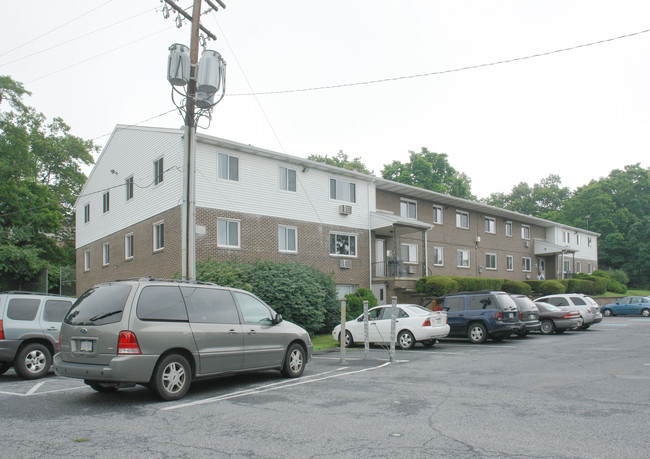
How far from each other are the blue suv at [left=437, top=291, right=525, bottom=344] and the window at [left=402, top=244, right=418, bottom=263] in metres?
11.6

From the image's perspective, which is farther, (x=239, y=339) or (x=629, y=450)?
(x=239, y=339)

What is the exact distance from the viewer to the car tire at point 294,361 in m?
9.85

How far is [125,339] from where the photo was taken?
286 inches

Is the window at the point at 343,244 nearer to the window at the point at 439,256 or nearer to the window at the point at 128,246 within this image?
the window at the point at 439,256

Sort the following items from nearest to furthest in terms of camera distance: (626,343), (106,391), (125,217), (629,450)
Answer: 1. (629,450)
2. (106,391)
3. (626,343)
4. (125,217)

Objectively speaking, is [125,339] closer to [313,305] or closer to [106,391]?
[106,391]

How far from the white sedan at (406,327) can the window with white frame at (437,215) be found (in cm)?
1620

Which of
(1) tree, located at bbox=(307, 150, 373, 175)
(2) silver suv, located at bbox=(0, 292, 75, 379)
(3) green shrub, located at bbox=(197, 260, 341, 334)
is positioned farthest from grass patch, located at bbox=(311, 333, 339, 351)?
(1) tree, located at bbox=(307, 150, 373, 175)

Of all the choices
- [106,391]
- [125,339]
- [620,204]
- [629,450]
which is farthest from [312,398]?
[620,204]

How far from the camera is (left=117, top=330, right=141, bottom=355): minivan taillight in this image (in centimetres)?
723

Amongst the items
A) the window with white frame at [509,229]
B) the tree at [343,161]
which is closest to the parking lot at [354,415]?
the window with white frame at [509,229]

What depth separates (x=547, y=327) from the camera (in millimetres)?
21094

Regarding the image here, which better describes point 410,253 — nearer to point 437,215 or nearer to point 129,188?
point 437,215

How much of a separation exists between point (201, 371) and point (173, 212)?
1342 cm
